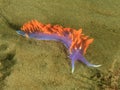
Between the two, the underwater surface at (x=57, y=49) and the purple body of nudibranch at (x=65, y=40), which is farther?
the purple body of nudibranch at (x=65, y=40)

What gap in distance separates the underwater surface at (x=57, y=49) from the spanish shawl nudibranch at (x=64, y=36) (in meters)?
0.07

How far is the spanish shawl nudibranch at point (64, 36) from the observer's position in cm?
365

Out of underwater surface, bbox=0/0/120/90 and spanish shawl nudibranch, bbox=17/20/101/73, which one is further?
spanish shawl nudibranch, bbox=17/20/101/73

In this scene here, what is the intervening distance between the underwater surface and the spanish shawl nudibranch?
7cm

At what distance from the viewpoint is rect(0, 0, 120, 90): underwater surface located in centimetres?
346

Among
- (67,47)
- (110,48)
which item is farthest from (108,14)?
(67,47)

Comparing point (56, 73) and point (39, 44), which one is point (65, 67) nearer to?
point (56, 73)

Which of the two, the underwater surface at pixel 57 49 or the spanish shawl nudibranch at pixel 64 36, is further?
the spanish shawl nudibranch at pixel 64 36

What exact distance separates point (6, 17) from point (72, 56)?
3.92ft

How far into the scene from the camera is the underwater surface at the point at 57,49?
11.4 ft

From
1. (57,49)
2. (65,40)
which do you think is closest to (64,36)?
(65,40)

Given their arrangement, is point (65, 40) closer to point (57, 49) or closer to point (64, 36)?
point (64, 36)

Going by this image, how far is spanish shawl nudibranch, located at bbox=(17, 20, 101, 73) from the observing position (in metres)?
3.65

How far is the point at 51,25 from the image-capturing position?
13.4 feet
